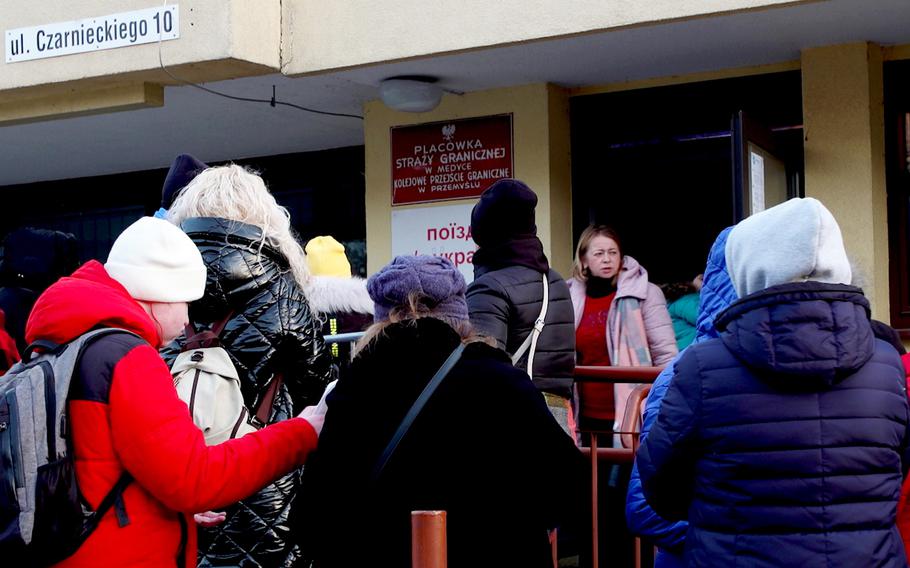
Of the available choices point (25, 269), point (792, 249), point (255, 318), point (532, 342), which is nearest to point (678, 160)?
point (532, 342)

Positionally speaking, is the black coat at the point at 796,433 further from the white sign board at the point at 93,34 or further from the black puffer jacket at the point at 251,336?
the white sign board at the point at 93,34

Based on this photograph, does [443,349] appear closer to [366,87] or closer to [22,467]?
[22,467]

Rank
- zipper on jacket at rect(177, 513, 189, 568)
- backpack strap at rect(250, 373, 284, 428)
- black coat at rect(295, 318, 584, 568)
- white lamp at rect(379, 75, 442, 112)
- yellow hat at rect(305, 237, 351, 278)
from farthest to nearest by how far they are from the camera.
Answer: white lamp at rect(379, 75, 442, 112) < yellow hat at rect(305, 237, 351, 278) < backpack strap at rect(250, 373, 284, 428) < zipper on jacket at rect(177, 513, 189, 568) < black coat at rect(295, 318, 584, 568)

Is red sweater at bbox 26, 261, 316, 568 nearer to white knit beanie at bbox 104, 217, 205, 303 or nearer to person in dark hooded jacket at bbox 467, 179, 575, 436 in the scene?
white knit beanie at bbox 104, 217, 205, 303

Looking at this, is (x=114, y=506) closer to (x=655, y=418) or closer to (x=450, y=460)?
(x=450, y=460)

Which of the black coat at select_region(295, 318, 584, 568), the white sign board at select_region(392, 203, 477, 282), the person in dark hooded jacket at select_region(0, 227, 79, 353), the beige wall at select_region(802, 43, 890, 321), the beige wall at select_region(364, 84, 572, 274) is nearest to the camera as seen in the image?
the black coat at select_region(295, 318, 584, 568)

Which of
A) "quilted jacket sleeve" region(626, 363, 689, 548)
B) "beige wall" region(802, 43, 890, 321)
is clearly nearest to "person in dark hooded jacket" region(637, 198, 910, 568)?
"quilted jacket sleeve" region(626, 363, 689, 548)

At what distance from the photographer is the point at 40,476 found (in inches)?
112

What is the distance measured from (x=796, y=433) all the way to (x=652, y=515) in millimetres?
602

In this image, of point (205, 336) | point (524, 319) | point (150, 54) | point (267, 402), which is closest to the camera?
point (205, 336)

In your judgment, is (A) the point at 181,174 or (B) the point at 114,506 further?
(A) the point at 181,174

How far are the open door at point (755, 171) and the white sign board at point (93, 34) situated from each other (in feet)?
11.7

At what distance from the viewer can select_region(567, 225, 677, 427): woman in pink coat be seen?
6727 mm

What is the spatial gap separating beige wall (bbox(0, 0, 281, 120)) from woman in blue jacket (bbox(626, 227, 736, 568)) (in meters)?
4.84
